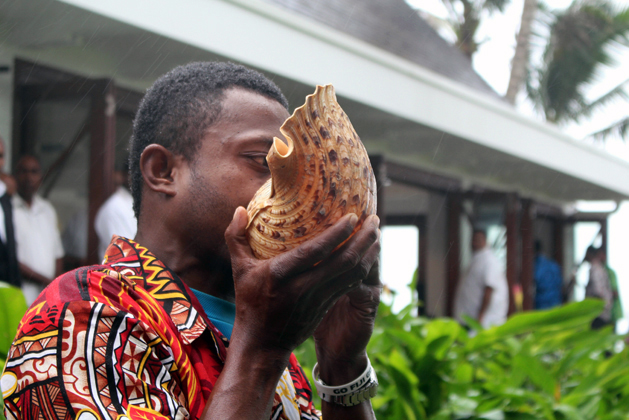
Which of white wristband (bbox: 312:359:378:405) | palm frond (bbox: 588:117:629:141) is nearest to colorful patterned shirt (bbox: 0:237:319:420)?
white wristband (bbox: 312:359:378:405)

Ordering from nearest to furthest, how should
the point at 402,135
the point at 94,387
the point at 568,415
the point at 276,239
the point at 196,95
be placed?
the point at 94,387 < the point at 276,239 < the point at 196,95 < the point at 568,415 < the point at 402,135

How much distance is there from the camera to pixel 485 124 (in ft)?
23.6

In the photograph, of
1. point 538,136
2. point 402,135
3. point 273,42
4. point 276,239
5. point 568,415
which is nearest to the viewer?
point 276,239

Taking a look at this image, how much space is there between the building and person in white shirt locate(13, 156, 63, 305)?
0.34 metres

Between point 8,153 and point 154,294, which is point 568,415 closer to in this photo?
point 154,294

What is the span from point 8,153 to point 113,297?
4.02 meters

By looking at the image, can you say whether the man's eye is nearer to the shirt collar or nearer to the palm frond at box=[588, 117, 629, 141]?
the shirt collar

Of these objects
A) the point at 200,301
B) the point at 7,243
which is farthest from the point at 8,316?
the point at 7,243

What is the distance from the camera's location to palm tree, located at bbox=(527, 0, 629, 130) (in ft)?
66.7

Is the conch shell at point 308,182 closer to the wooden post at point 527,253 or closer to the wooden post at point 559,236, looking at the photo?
the wooden post at point 527,253

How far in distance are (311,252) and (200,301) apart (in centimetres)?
39

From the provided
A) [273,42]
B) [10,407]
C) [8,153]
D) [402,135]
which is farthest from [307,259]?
[402,135]

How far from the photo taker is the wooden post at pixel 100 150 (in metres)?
4.52

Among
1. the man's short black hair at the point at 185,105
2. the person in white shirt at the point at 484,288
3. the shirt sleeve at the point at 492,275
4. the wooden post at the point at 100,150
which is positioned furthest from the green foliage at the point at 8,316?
the shirt sleeve at the point at 492,275
